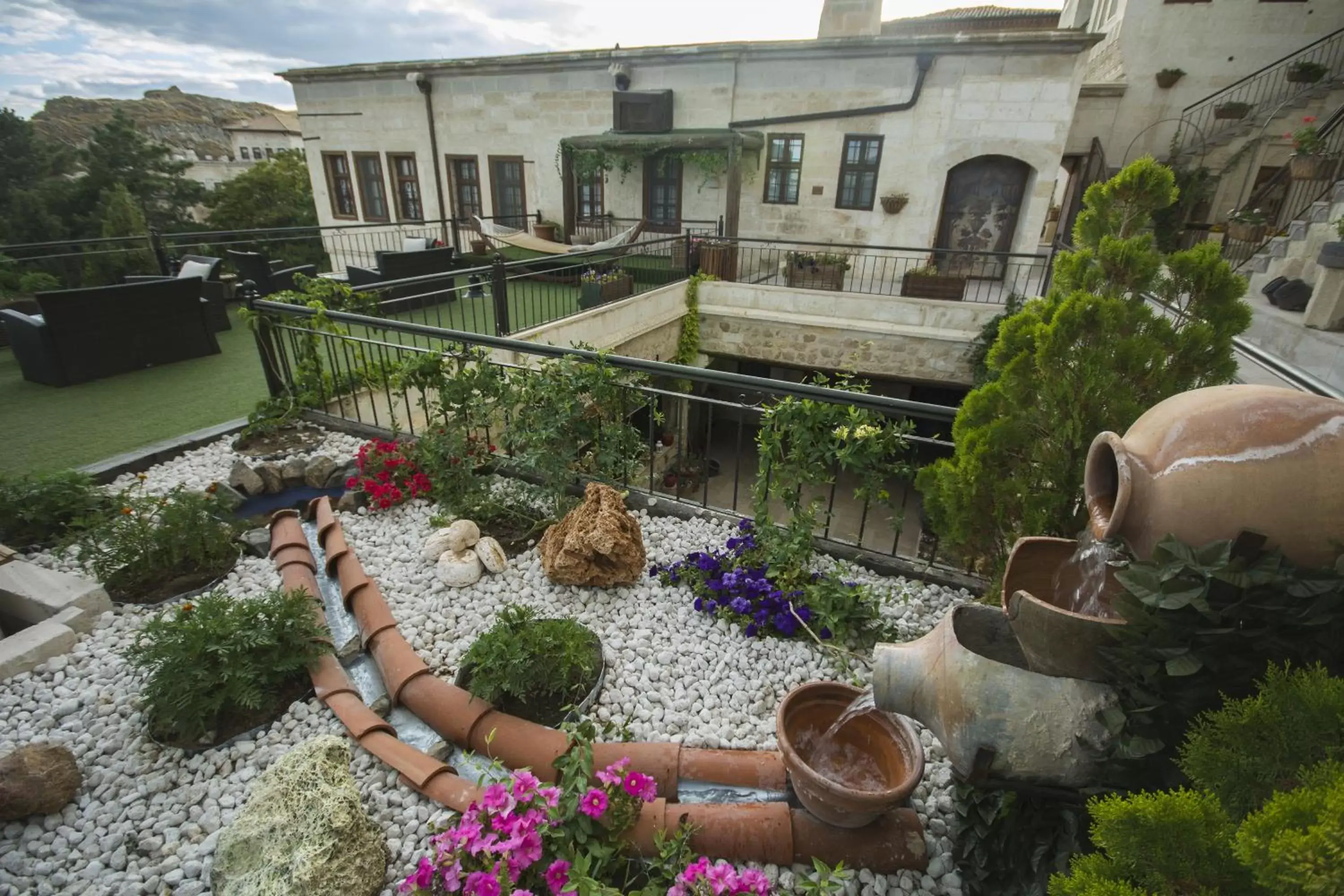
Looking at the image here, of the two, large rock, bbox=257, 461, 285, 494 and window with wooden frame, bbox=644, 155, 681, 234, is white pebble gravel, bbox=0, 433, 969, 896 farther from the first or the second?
window with wooden frame, bbox=644, 155, 681, 234

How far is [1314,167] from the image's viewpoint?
7125 mm

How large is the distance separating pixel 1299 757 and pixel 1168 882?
269 millimetres

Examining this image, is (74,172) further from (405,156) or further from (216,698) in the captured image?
(216,698)

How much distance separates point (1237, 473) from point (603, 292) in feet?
23.2

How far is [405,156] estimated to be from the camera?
42.2 ft

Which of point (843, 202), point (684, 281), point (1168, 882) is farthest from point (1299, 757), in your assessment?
point (843, 202)

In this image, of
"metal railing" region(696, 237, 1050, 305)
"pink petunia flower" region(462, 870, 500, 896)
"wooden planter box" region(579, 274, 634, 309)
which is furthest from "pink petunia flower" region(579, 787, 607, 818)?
"metal railing" region(696, 237, 1050, 305)

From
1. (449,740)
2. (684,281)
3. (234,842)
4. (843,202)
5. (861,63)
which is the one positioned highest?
(861,63)

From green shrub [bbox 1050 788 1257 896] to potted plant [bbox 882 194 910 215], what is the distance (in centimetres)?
1017

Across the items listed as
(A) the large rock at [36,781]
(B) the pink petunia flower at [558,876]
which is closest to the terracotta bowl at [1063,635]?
(B) the pink petunia flower at [558,876]

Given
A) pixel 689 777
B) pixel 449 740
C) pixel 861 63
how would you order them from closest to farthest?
1. pixel 689 777
2. pixel 449 740
3. pixel 861 63

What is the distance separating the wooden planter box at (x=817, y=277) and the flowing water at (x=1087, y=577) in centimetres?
793

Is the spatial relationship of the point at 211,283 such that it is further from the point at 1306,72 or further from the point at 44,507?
the point at 1306,72

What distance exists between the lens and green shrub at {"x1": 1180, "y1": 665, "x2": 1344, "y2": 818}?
845 mm
